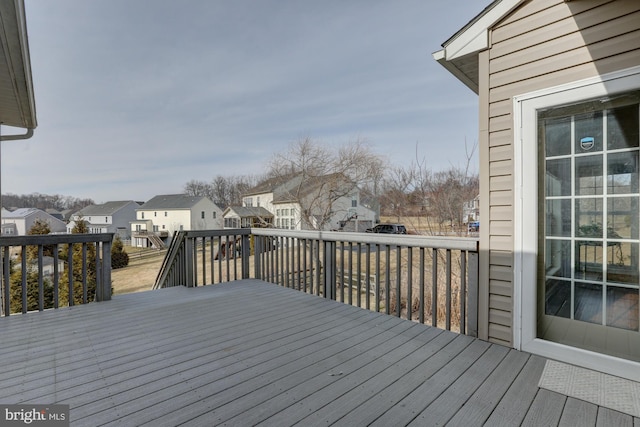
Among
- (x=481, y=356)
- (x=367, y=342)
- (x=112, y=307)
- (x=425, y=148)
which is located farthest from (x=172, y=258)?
(x=425, y=148)

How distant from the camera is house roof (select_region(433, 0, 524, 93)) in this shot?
244 cm

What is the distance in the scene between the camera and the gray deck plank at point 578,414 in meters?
1.52

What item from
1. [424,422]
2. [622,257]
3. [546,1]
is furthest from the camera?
[546,1]

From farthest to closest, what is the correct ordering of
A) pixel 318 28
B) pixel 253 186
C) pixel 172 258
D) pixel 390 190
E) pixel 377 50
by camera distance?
pixel 253 186 < pixel 390 190 < pixel 377 50 < pixel 318 28 < pixel 172 258

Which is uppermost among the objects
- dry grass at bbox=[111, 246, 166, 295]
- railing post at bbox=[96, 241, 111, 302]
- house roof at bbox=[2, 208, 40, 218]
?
house roof at bbox=[2, 208, 40, 218]

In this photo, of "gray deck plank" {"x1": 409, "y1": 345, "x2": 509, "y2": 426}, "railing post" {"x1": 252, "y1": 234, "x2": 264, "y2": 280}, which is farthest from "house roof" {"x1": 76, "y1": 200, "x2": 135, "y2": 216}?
"gray deck plank" {"x1": 409, "y1": 345, "x2": 509, "y2": 426}

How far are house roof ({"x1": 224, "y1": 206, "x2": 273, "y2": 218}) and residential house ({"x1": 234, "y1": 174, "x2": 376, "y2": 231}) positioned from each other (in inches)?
92.7

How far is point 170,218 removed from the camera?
32.6 m

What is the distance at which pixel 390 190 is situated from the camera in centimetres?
1240

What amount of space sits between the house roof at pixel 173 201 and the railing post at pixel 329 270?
30580 millimetres

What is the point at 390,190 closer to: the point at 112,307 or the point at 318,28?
the point at 318,28

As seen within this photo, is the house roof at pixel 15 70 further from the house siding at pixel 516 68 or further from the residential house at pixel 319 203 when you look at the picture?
the residential house at pixel 319 203

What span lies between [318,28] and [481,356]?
911 cm

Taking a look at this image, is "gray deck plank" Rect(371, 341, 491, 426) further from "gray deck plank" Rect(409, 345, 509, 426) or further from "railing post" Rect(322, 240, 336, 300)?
"railing post" Rect(322, 240, 336, 300)
